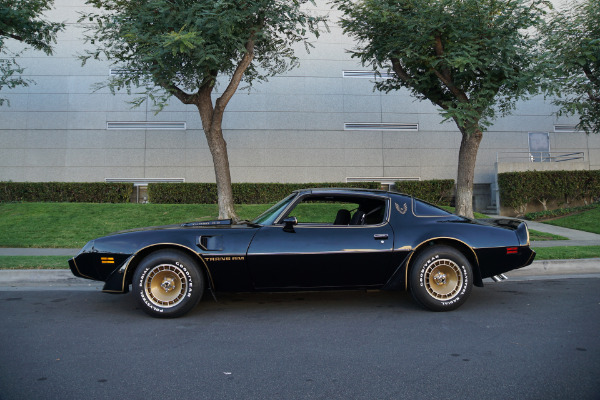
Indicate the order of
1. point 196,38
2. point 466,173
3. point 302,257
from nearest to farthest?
point 302,257
point 196,38
point 466,173

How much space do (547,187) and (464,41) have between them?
27.1ft

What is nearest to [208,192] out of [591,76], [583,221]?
[583,221]

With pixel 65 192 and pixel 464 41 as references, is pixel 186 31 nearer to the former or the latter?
pixel 464 41

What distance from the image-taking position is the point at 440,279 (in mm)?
4863

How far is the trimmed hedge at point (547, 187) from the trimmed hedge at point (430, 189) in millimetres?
2096

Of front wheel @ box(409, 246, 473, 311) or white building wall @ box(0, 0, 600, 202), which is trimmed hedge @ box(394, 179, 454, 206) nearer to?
white building wall @ box(0, 0, 600, 202)

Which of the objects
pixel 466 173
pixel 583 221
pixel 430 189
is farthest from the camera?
pixel 430 189

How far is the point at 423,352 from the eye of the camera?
359cm

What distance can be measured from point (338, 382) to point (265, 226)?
7.27 feet

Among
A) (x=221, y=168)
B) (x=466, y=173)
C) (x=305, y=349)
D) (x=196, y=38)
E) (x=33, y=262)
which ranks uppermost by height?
(x=196, y=38)

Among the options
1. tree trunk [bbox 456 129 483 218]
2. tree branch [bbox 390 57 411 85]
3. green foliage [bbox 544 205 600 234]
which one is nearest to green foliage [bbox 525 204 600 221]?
green foliage [bbox 544 205 600 234]

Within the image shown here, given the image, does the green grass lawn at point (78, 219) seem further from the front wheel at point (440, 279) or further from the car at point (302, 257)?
the front wheel at point (440, 279)

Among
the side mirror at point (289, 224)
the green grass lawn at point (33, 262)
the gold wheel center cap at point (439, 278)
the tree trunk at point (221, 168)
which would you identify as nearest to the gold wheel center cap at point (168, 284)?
the side mirror at point (289, 224)

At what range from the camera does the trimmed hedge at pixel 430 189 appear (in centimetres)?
1712
